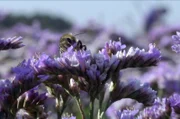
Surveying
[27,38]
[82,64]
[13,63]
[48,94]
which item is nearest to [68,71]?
[82,64]

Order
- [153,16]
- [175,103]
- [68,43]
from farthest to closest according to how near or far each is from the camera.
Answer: [153,16], [68,43], [175,103]

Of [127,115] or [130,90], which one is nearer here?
[127,115]

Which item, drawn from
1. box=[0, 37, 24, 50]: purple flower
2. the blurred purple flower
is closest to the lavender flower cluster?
→ box=[0, 37, 24, 50]: purple flower

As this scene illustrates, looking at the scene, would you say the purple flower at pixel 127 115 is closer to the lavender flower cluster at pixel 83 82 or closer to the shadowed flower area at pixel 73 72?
the lavender flower cluster at pixel 83 82

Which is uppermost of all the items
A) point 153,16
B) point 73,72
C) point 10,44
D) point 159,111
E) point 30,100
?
point 153,16

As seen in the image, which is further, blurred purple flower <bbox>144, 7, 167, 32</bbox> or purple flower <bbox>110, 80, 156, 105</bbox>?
blurred purple flower <bbox>144, 7, 167, 32</bbox>

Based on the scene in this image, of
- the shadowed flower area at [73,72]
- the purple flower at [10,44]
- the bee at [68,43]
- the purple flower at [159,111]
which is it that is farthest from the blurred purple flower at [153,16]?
the purple flower at [159,111]

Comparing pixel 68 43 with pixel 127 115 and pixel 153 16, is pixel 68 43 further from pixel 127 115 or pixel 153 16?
pixel 153 16

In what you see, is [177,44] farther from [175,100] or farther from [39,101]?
[39,101]

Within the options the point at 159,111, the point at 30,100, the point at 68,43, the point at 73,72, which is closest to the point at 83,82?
the point at 73,72

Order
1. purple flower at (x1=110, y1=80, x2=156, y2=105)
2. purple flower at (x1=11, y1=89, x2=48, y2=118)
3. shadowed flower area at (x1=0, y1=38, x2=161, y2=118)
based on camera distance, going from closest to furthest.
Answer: shadowed flower area at (x1=0, y1=38, x2=161, y2=118) → purple flower at (x1=11, y1=89, x2=48, y2=118) → purple flower at (x1=110, y1=80, x2=156, y2=105)

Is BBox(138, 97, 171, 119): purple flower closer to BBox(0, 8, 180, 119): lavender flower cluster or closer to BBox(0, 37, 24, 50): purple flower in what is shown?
BBox(0, 8, 180, 119): lavender flower cluster
